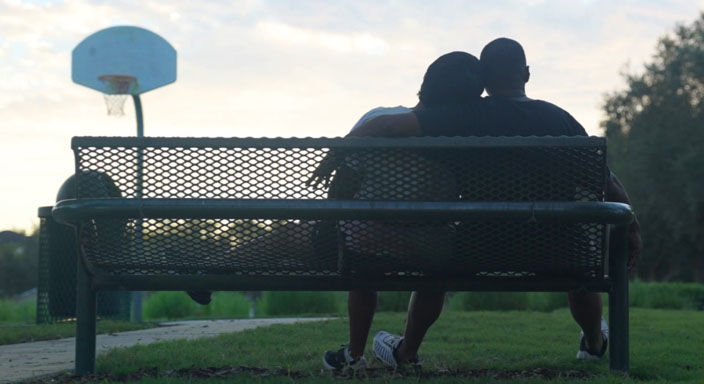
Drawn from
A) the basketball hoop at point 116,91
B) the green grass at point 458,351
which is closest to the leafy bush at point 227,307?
the basketball hoop at point 116,91

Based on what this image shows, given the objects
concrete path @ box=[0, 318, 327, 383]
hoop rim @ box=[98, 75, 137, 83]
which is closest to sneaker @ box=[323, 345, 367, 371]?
concrete path @ box=[0, 318, 327, 383]

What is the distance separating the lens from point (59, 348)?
5.59 metres

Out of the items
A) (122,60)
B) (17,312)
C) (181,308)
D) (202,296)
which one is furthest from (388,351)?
(122,60)

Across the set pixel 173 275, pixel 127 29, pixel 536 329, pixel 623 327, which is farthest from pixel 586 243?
pixel 127 29

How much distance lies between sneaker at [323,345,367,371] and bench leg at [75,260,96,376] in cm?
95

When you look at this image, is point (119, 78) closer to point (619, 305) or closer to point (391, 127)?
point (391, 127)

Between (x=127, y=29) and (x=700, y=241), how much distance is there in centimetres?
2585

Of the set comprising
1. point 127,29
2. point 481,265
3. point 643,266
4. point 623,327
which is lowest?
point 643,266

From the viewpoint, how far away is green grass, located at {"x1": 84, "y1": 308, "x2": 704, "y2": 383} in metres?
3.89

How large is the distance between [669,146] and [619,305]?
1263 inches

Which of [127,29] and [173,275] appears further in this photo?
[127,29]

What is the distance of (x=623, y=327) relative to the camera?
344 centimetres

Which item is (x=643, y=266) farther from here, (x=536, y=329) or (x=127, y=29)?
(x=536, y=329)

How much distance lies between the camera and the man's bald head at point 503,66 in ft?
11.9
